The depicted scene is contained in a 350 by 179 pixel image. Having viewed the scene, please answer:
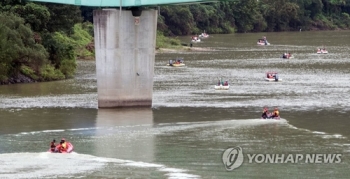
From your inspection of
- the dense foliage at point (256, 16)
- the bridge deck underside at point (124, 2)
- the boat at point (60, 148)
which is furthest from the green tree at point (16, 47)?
the dense foliage at point (256, 16)

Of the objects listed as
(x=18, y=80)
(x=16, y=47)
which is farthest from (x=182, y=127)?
(x=18, y=80)

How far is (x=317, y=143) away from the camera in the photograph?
37906 mm

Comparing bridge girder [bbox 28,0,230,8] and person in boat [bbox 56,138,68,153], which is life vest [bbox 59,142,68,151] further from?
bridge girder [bbox 28,0,230,8]

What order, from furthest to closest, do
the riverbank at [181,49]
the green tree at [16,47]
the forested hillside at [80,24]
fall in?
the riverbank at [181,49] < the forested hillside at [80,24] < the green tree at [16,47]

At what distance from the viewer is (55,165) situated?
109ft

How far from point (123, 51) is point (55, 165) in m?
17.3

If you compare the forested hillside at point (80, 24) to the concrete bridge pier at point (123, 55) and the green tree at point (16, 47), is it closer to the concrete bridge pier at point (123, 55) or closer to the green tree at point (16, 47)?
the green tree at point (16, 47)

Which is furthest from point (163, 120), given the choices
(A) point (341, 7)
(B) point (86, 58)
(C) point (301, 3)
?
(A) point (341, 7)

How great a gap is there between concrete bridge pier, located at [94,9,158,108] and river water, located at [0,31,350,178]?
4.05 feet

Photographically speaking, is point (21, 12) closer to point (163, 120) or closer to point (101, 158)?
point (163, 120)

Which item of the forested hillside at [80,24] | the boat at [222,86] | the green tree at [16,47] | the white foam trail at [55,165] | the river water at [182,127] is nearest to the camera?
the white foam trail at [55,165]

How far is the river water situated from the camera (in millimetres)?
32375

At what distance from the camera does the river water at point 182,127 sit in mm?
32375

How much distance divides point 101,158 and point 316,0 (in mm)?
148485
